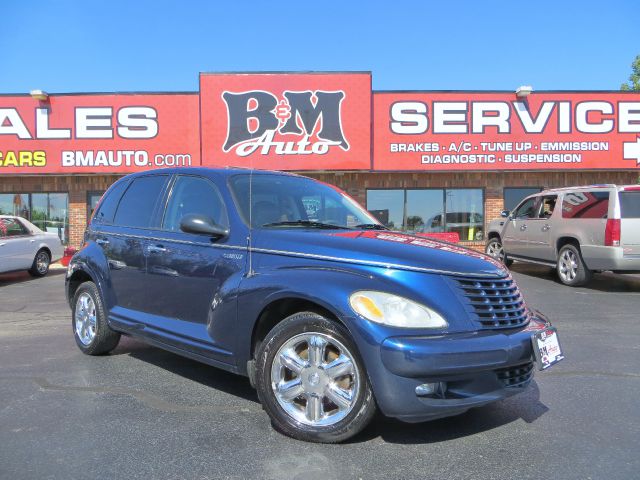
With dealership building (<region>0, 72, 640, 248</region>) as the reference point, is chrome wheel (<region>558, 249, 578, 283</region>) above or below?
below

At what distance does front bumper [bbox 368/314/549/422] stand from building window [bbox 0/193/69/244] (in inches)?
619

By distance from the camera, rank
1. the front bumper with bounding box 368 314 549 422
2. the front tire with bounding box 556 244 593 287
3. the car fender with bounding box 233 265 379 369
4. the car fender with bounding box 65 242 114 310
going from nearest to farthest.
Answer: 1. the front bumper with bounding box 368 314 549 422
2. the car fender with bounding box 233 265 379 369
3. the car fender with bounding box 65 242 114 310
4. the front tire with bounding box 556 244 593 287

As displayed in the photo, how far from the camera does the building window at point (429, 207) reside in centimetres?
1627

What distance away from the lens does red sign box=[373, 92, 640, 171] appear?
15.5 metres

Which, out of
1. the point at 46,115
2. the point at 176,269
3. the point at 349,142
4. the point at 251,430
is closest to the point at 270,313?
the point at 251,430

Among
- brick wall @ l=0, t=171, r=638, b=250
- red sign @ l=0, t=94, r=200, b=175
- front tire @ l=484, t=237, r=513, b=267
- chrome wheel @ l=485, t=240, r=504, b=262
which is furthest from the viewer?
brick wall @ l=0, t=171, r=638, b=250

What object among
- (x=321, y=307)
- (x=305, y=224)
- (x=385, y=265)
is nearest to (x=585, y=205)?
(x=305, y=224)

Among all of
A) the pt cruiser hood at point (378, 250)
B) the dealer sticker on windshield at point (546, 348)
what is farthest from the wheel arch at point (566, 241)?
the pt cruiser hood at point (378, 250)

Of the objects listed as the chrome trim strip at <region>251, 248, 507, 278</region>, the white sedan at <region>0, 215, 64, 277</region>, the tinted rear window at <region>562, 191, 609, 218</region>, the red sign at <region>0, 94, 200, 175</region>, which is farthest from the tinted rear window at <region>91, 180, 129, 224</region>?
the red sign at <region>0, 94, 200, 175</region>

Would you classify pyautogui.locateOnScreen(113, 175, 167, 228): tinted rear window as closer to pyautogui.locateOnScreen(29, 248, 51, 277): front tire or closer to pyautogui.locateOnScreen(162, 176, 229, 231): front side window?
pyautogui.locateOnScreen(162, 176, 229, 231): front side window

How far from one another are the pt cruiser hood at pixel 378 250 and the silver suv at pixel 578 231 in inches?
274

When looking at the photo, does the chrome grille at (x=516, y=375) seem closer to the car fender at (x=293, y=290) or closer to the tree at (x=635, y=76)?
the car fender at (x=293, y=290)

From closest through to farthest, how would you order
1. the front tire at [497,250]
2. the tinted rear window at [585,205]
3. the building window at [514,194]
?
the tinted rear window at [585,205] < the front tire at [497,250] < the building window at [514,194]

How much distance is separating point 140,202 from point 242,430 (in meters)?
2.38
